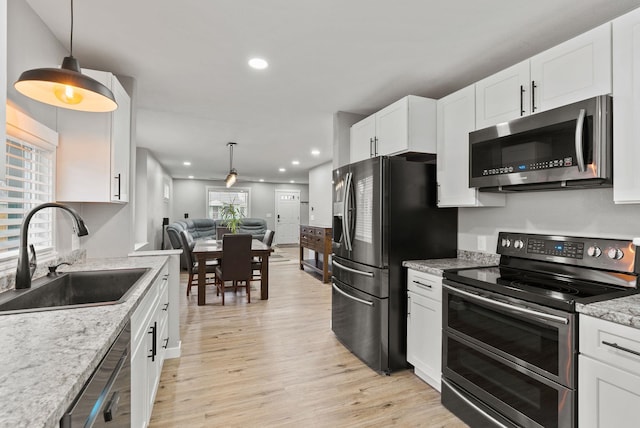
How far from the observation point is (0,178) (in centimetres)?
115

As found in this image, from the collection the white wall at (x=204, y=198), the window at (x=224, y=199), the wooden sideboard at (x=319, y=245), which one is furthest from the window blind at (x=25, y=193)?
the window at (x=224, y=199)

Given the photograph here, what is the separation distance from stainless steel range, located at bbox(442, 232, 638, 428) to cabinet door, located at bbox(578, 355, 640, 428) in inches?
1.5

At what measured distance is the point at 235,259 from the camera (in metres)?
4.53

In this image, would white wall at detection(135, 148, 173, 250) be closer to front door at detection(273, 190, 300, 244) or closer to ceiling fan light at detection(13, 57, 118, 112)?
ceiling fan light at detection(13, 57, 118, 112)

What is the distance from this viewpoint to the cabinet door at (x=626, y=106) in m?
1.54

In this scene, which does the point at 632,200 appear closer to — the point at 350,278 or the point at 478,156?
the point at 478,156

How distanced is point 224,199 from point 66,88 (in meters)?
9.80

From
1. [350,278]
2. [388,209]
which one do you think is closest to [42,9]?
[388,209]

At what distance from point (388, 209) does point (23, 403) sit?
7.55 feet

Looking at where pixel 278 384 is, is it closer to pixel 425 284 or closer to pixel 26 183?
pixel 425 284

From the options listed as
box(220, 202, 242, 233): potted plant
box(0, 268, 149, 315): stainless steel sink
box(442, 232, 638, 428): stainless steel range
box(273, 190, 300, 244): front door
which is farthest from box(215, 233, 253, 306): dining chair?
box(273, 190, 300, 244): front door

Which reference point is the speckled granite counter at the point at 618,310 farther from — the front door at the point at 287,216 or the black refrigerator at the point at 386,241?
the front door at the point at 287,216

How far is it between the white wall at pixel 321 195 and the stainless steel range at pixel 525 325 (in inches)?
201

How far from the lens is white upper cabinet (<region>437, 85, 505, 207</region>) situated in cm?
243
